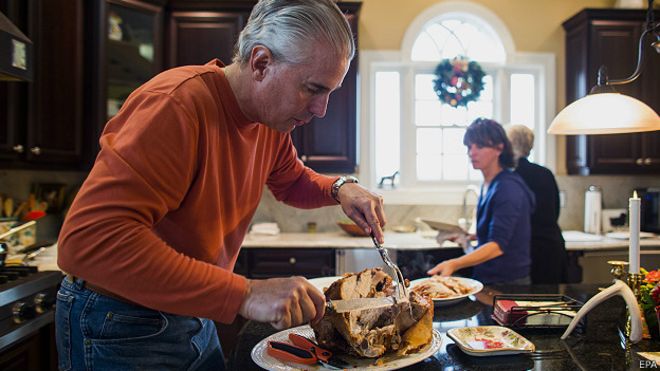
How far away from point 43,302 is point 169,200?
61.2 inches

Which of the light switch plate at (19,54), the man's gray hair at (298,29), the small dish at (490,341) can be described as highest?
the light switch plate at (19,54)

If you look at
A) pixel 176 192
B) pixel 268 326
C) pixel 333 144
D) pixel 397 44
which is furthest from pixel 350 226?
pixel 176 192

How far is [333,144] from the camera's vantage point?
3684 millimetres

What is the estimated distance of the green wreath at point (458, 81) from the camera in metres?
4.01

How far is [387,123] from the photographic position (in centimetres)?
414

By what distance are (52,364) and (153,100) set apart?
1.82 m

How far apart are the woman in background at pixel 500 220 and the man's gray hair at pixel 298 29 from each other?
143cm

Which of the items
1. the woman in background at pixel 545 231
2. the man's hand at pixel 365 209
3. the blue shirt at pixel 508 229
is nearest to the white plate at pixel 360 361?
the man's hand at pixel 365 209

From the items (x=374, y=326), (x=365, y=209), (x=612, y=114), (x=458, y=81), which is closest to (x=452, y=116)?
(x=458, y=81)

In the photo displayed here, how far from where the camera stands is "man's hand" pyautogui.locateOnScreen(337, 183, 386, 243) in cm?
131

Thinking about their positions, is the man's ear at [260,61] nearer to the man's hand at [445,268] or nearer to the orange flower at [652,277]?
the orange flower at [652,277]

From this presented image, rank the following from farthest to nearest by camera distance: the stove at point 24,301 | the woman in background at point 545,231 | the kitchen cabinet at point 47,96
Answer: the woman in background at point 545,231 → the kitchen cabinet at point 47,96 → the stove at point 24,301

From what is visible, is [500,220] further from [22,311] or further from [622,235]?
[22,311]

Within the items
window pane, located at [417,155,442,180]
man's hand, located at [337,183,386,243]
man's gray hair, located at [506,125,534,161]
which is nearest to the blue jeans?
Answer: man's hand, located at [337,183,386,243]
